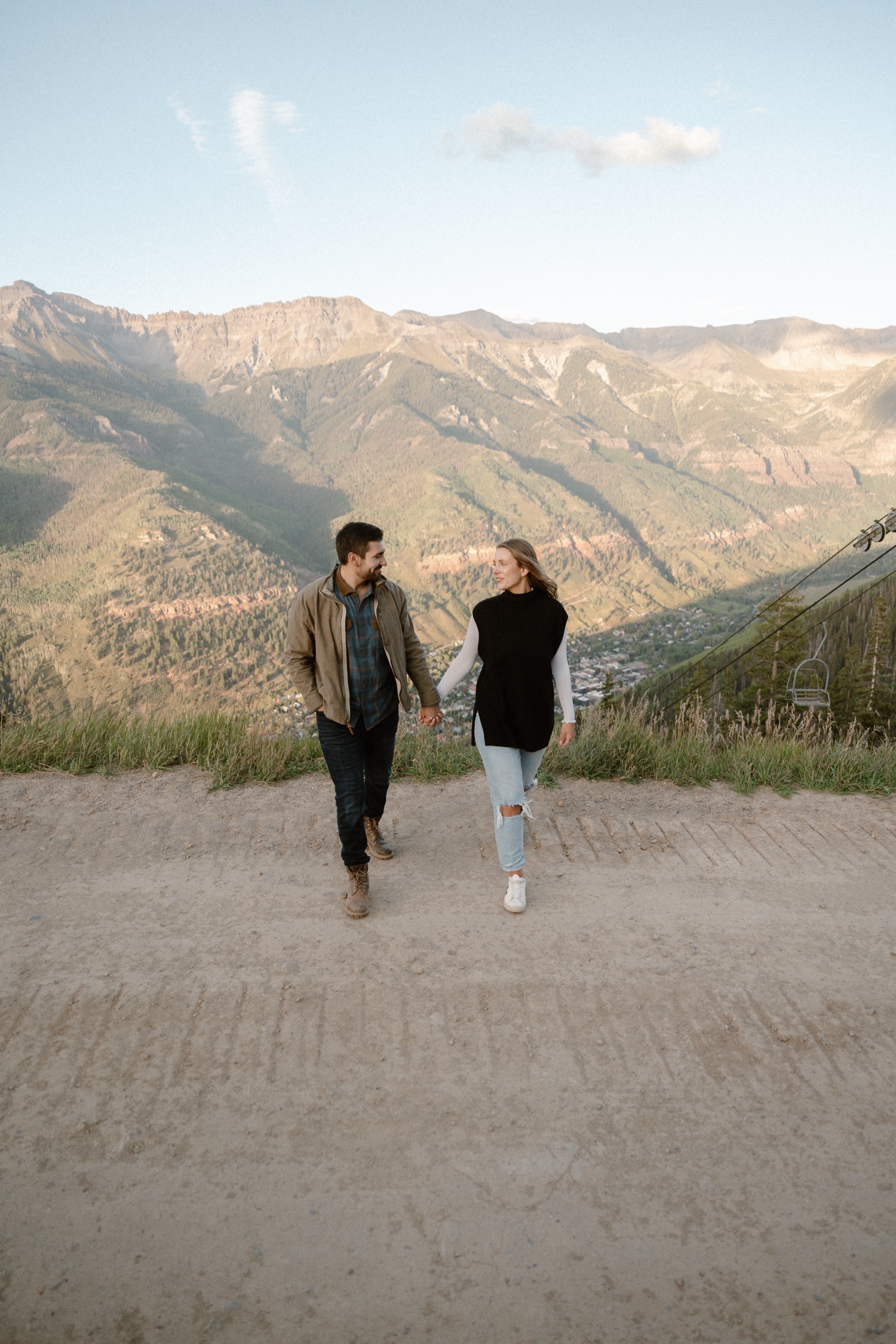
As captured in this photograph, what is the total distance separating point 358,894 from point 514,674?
5.41 ft

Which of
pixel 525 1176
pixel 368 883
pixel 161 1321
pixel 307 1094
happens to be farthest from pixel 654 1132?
pixel 368 883

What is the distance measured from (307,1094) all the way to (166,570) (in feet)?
426

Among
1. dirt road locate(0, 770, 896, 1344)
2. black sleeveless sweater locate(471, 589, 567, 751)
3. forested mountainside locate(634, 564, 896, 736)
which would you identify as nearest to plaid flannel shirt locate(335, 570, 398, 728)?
black sleeveless sweater locate(471, 589, 567, 751)

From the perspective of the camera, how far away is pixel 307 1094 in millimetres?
3199

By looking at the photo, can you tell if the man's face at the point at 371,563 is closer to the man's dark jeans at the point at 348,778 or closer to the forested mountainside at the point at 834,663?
the man's dark jeans at the point at 348,778

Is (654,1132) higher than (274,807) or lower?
lower

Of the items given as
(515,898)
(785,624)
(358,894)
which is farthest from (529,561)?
(785,624)

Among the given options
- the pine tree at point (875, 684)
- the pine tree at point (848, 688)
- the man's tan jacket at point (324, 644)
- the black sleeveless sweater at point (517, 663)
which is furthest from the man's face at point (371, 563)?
Answer: the pine tree at point (848, 688)

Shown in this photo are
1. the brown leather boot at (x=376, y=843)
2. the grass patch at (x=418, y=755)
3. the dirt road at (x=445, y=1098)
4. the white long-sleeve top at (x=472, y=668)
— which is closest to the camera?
the dirt road at (x=445, y=1098)

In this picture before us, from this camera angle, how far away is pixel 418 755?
683 centimetres

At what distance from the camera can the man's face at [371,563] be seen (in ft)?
13.9

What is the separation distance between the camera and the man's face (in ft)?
13.9

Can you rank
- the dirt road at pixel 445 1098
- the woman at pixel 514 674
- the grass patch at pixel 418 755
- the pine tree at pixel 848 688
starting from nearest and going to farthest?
1. the dirt road at pixel 445 1098
2. the woman at pixel 514 674
3. the grass patch at pixel 418 755
4. the pine tree at pixel 848 688

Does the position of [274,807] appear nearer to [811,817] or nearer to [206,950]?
[206,950]
